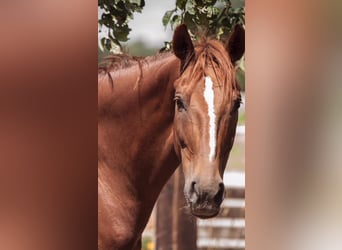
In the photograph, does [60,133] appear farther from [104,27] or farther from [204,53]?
[204,53]

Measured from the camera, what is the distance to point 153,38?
2.27m

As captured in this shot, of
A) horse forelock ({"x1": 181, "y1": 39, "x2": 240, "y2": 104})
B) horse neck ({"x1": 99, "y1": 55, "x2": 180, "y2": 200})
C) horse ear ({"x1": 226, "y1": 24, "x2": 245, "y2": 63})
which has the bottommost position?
horse neck ({"x1": 99, "y1": 55, "x2": 180, "y2": 200})

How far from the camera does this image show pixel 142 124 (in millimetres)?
2344

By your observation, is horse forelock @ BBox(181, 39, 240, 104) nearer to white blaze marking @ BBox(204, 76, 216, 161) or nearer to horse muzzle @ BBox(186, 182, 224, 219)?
white blaze marking @ BBox(204, 76, 216, 161)

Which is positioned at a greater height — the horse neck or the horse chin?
the horse neck

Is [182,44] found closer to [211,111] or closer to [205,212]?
[211,111]

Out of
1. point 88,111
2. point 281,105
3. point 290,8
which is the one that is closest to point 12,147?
point 88,111

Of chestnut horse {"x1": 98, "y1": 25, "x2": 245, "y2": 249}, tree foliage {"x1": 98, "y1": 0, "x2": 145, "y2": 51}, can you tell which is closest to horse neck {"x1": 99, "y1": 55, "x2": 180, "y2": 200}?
chestnut horse {"x1": 98, "y1": 25, "x2": 245, "y2": 249}

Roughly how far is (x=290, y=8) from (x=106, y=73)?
76 centimetres

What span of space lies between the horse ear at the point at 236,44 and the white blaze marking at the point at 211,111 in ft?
0.44

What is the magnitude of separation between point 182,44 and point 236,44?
0.20 meters

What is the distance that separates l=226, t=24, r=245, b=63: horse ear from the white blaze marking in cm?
13

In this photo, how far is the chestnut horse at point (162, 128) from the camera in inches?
89.3

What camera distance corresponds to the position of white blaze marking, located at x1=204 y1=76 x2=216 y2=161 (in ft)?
7.40
